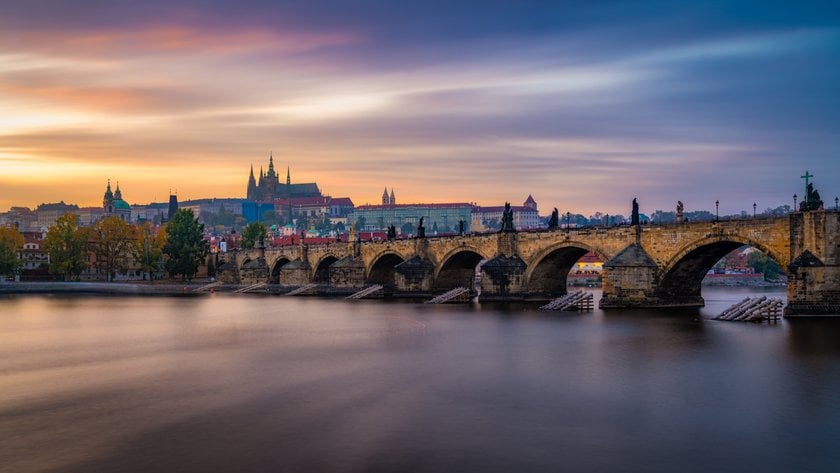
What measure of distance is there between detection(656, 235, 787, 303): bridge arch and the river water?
3.22 metres

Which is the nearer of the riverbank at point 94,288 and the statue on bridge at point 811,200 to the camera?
the statue on bridge at point 811,200

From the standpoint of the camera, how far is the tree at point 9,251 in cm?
9706

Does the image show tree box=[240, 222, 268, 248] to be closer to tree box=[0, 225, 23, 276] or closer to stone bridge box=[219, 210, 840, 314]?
tree box=[0, 225, 23, 276]

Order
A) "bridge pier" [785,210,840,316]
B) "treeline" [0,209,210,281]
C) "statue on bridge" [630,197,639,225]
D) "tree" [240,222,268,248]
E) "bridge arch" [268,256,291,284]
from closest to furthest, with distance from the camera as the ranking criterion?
"bridge pier" [785,210,840,316]
"statue on bridge" [630,197,639,225]
"bridge arch" [268,256,291,284]
"treeline" [0,209,210,281]
"tree" [240,222,268,248]

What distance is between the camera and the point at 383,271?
76.1 m

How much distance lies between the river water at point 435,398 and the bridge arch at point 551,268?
11365mm

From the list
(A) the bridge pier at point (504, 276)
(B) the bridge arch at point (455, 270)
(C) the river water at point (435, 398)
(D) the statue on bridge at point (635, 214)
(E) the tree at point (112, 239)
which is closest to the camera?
(C) the river water at point (435, 398)

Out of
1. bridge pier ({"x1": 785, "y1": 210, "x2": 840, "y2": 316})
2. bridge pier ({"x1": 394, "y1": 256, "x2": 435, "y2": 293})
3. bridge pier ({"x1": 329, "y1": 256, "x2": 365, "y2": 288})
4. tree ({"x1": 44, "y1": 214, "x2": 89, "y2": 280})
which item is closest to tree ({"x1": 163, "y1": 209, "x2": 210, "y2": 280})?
tree ({"x1": 44, "y1": 214, "x2": 89, "y2": 280})

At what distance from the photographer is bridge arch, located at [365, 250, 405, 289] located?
7438cm

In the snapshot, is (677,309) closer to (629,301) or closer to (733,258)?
(629,301)

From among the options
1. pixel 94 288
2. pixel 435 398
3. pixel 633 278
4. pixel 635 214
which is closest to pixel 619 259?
pixel 633 278

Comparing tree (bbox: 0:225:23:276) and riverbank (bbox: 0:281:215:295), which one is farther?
tree (bbox: 0:225:23:276)

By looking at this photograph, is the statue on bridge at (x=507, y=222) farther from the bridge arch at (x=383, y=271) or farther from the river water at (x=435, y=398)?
the bridge arch at (x=383, y=271)

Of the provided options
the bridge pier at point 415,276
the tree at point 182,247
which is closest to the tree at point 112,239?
the tree at point 182,247
